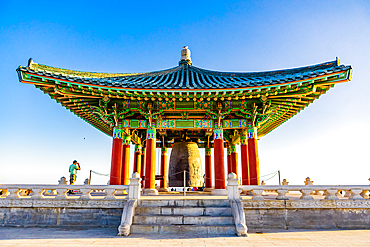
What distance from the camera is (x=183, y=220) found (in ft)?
29.4

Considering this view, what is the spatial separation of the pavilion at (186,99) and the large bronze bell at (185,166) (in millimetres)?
2138

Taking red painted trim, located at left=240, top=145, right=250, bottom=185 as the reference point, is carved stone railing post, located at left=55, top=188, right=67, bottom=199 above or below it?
below

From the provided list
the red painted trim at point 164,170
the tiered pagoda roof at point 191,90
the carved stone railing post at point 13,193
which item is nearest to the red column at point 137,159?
the red painted trim at point 164,170

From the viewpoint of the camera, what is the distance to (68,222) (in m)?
9.82

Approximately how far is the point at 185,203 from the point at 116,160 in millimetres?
5728

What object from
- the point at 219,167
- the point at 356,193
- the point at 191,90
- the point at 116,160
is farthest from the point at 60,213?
the point at 356,193

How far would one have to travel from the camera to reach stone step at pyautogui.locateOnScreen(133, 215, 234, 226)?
8883 mm

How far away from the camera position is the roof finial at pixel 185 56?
2056 cm

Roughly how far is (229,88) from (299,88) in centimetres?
369

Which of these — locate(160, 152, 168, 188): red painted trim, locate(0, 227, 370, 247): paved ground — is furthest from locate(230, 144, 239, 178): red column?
locate(0, 227, 370, 247): paved ground

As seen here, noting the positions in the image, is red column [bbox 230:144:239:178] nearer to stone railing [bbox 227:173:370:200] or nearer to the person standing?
stone railing [bbox 227:173:370:200]

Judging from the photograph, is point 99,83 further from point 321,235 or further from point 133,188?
point 321,235

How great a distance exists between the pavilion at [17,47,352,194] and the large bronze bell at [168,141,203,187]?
7.01 ft

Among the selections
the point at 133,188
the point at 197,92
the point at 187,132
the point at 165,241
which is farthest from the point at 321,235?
the point at 187,132
